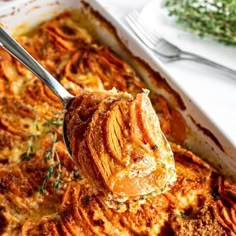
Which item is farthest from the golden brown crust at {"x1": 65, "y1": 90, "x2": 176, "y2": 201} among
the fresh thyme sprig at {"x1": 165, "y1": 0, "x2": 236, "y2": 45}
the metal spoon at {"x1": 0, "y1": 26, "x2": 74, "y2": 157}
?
the fresh thyme sprig at {"x1": 165, "y1": 0, "x2": 236, "y2": 45}

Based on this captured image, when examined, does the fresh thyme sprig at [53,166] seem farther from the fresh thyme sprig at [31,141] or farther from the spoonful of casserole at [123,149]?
the spoonful of casserole at [123,149]

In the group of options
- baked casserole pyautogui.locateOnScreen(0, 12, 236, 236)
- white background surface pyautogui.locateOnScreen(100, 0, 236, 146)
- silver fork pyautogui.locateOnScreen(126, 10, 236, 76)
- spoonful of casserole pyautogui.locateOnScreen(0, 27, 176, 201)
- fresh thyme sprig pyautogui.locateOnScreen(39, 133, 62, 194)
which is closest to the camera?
spoonful of casserole pyautogui.locateOnScreen(0, 27, 176, 201)

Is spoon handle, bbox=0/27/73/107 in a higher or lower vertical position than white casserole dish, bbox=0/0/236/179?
higher

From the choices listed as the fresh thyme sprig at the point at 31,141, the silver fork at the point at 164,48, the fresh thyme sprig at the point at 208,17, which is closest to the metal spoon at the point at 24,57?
the fresh thyme sprig at the point at 31,141

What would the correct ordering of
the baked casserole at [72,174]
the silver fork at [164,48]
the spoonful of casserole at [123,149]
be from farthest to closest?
1. the silver fork at [164,48]
2. the baked casserole at [72,174]
3. the spoonful of casserole at [123,149]

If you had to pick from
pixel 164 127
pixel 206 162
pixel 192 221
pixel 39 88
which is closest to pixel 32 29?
pixel 39 88

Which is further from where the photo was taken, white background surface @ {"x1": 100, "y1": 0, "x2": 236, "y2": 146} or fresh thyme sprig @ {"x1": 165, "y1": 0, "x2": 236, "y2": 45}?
fresh thyme sprig @ {"x1": 165, "y1": 0, "x2": 236, "y2": 45}

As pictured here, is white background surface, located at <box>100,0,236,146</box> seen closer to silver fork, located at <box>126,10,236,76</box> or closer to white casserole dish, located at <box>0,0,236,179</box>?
silver fork, located at <box>126,10,236,76</box>
